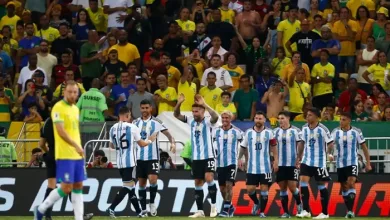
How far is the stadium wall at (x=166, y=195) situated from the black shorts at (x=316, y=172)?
1.90 meters

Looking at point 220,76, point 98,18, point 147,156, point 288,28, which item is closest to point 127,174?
point 147,156

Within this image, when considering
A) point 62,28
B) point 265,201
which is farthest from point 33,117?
point 265,201

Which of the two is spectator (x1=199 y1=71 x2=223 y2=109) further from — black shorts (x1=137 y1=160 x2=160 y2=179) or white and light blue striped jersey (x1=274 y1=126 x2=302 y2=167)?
black shorts (x1=137 y1=160 x2=160 y2=179)

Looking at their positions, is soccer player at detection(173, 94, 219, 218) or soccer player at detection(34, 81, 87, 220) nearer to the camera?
soccer player at detection(34, 81, 87, 220)

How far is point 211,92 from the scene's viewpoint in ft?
100

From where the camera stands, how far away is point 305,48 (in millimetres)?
33156

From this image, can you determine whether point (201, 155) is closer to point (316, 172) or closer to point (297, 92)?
point (316, 172)

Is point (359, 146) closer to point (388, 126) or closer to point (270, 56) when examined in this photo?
point (388, 126)

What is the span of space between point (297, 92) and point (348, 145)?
203 inches

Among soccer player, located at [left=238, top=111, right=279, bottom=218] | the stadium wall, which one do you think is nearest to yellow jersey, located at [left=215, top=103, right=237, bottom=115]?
the stadium wall

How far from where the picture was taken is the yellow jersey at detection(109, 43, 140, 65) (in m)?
32.6

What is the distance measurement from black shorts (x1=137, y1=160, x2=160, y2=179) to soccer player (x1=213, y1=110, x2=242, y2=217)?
1.41 metres

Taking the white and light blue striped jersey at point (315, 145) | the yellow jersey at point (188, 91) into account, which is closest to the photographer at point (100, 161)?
the yellow jersey at point (188, 91)

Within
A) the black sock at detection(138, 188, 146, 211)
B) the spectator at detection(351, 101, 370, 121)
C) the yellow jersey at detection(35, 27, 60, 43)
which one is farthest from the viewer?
the yellow jersey at detection(35, 27, 60, 43)
